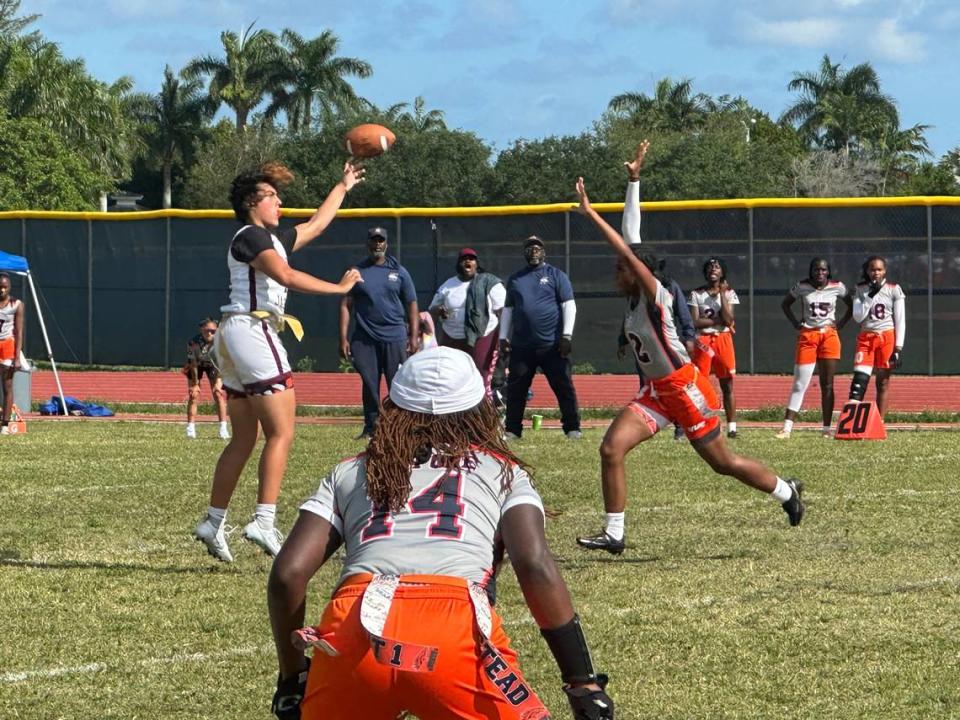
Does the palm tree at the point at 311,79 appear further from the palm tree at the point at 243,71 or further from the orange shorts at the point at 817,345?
the orange shorts at the point at 817,345

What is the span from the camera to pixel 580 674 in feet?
13.8

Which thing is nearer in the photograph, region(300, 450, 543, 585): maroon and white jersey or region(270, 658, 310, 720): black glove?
region(300, 450, 543, 585): maroon and white jersey

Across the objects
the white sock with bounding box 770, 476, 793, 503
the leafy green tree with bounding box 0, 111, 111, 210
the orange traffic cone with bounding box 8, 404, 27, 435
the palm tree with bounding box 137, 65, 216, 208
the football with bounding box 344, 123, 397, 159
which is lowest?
the white sock with bounding box 770, 476, 793, 503

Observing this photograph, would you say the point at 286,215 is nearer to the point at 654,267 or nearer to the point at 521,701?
the point at 654,267

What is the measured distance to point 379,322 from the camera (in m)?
17.7

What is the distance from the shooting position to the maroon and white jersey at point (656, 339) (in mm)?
9797

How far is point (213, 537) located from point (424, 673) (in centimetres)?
531

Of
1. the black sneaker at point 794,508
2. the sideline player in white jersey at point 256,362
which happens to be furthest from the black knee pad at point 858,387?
the sideline player in white jersey at point 256,362

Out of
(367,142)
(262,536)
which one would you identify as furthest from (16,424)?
(262,536)

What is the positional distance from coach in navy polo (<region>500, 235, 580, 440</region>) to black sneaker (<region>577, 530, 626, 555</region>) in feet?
28.3

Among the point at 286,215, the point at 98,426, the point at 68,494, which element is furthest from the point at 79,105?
the point at 68,494

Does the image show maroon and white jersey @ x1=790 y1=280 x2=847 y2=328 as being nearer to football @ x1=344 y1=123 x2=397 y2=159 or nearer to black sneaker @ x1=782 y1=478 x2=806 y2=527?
black sneaker @ x1=782 y1=478 x2=806 y2=527

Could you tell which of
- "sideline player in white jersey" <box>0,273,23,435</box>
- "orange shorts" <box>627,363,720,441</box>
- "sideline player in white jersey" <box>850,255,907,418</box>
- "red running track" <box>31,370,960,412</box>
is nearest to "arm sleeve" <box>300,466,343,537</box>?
"orange shorts" <box>627,363,720,441</box>

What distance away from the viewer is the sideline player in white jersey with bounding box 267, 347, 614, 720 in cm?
404
